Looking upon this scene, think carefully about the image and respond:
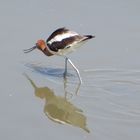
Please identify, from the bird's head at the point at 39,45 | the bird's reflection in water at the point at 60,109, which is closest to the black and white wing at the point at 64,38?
the bird's head at the point at 39,45

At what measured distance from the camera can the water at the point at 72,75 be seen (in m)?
6.41

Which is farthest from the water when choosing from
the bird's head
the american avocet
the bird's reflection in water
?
the american avocet

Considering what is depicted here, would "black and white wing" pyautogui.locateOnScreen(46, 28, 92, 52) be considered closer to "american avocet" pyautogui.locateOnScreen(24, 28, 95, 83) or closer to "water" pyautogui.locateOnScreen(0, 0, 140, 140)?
"american avocet" pyautogui.locateOnScreen(24, 28, 95, 83)

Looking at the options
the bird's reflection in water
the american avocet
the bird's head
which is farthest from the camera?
the bird's head

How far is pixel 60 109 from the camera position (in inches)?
276

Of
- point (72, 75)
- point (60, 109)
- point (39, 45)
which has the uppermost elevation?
point (39, 45)

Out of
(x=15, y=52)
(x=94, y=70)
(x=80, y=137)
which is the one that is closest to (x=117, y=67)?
(x=94, y=70)

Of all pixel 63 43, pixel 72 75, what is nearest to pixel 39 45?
pixel 63 43

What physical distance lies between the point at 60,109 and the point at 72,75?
969 millimetres

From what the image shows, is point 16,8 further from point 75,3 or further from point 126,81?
point 126,81

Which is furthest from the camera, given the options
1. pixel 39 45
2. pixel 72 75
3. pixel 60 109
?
pixel 39 45

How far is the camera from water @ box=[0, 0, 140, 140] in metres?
6.41

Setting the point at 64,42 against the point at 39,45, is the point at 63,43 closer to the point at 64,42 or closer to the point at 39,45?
the point at 64,42

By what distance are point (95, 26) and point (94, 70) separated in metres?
1.45
